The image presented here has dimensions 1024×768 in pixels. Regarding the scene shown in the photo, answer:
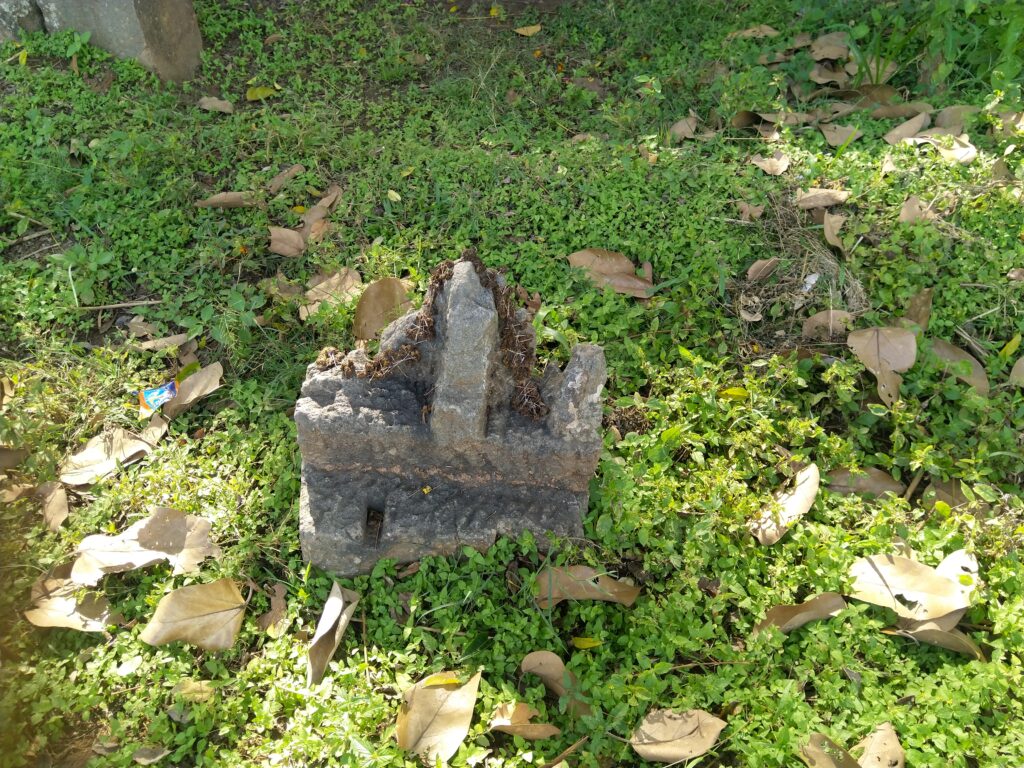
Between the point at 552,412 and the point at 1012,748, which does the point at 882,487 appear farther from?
the point at 552,412

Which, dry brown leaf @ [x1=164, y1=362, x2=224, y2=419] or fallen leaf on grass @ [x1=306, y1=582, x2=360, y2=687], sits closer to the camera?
fallen leaf on grass @ [x1=306, y1=582, x2=360, y2=687]

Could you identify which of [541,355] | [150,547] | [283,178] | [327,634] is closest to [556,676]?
[327,634]

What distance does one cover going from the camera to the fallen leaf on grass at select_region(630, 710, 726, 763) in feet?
7.44

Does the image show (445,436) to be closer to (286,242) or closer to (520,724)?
(520,724)

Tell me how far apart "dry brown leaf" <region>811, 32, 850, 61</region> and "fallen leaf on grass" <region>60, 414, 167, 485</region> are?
150 inches

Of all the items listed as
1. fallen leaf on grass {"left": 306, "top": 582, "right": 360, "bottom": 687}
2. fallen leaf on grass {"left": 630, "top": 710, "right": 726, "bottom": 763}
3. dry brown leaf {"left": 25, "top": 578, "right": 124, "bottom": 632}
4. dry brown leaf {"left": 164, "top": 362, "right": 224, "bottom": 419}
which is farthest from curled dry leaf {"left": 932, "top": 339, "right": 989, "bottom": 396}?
dry brown leaf {"left": 25, "top": 578, "right": 124, "bottom": 632}

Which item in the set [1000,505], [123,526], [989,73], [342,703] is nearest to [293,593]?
[342,703]

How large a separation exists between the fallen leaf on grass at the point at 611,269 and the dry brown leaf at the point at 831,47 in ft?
6.05

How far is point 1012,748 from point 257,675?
2.21 metres

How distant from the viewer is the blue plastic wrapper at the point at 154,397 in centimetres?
317

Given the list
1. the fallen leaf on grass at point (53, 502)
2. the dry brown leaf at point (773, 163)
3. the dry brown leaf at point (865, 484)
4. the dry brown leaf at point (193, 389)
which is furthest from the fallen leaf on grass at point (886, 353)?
the fallen leaf on grass at point (53, 502)

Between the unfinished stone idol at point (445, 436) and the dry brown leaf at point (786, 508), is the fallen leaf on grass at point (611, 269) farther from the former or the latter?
the dry brown leaf at point (786, 508)

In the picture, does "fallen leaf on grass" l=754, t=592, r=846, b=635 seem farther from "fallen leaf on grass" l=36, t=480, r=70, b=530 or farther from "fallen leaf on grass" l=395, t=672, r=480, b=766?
"fallen leaf on grass" l=36, t=480, r=70, b=530

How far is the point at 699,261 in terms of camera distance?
137 inches
